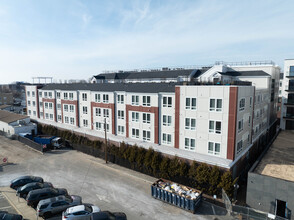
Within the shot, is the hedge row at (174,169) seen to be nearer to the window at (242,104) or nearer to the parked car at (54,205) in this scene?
the window at (242,104)

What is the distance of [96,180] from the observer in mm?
28984

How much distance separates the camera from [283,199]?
20.6 meters

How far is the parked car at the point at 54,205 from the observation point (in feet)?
64.8

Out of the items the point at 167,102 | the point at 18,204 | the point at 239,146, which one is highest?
the point at 167,102

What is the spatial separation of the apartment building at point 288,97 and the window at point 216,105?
3185 cm

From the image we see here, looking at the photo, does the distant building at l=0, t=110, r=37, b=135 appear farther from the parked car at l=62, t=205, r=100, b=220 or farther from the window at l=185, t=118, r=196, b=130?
the window at l=185, t=118, r=196, b=130

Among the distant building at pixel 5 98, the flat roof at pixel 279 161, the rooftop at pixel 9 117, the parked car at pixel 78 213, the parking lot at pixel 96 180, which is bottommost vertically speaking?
the parking lot at pixel 96 180

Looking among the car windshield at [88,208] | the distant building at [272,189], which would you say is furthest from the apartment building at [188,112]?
the car windshield at [88,208]

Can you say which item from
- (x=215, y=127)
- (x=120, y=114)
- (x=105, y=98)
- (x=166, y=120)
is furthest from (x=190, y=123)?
(x=105, y=98)

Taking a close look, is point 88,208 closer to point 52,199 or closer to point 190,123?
point 52,199

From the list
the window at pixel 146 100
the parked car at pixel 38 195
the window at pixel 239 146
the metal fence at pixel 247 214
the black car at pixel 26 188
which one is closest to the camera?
the metal fence at pixel 247 214

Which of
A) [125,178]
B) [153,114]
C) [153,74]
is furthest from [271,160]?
[153,74]

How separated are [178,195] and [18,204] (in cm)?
1713

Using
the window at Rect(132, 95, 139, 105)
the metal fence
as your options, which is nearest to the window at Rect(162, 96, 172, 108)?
the window at Rect(132, 95, 139, 105)
